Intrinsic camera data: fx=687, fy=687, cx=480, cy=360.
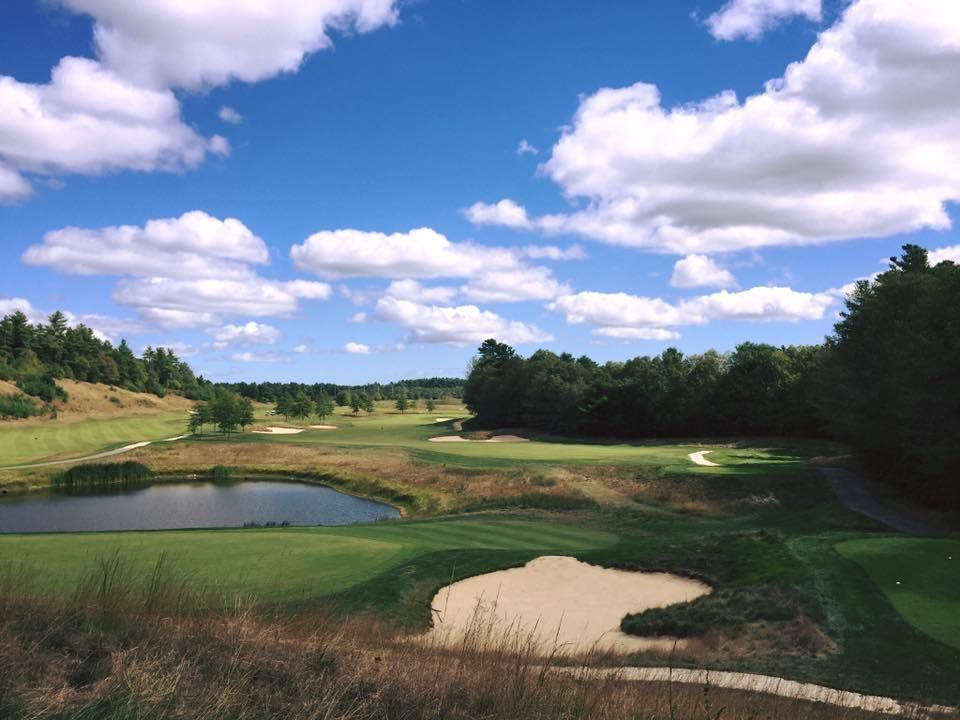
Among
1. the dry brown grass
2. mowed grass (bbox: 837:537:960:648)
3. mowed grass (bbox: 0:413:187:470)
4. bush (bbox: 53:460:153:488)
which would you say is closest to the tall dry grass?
the dry brown grass

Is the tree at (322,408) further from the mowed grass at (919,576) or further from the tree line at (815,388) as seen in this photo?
the mowed grass at (919,576)

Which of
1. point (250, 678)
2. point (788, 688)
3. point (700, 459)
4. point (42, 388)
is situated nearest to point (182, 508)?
point (700, 459)

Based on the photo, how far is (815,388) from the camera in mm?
44531

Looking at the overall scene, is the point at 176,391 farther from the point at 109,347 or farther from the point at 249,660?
the point at 249,660

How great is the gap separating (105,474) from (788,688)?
5087 centimetres

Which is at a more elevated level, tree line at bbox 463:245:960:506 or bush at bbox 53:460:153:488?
tree line at bbox 463:245:960:506

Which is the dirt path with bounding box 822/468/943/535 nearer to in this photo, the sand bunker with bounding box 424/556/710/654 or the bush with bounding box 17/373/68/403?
the sand bunker with bounding box 424/556/710/654

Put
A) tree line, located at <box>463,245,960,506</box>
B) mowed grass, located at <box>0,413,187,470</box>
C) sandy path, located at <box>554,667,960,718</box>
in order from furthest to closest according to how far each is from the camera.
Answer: mowed grass, located at <box>0,413,187,470</box> → tree line, located at <box>463,245,960,506</box> → sandy path, located at <box>554,667,960,718</box>

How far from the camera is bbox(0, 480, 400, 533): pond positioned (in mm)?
34525

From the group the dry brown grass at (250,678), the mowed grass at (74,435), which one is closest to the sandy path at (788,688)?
the dry brown grass at (250,678)

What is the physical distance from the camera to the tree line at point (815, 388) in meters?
24.7

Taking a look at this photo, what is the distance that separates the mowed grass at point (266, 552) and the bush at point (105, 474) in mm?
32328

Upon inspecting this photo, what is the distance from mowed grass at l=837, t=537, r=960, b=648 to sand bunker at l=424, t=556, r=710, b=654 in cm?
368

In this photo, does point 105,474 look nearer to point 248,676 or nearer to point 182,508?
point 182,508
